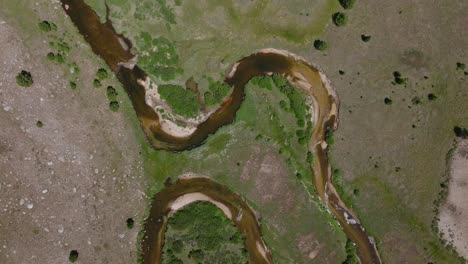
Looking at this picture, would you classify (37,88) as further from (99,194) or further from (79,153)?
(99,194)

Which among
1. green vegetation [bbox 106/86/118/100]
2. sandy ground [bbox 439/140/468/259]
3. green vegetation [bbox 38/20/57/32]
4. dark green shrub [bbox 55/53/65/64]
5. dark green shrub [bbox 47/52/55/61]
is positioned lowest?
sandy ground [bbox 439/140/468/259]

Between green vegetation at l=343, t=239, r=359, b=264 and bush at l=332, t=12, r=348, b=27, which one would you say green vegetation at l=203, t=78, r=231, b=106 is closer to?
bush at l=332, t=12, r=348, b=27

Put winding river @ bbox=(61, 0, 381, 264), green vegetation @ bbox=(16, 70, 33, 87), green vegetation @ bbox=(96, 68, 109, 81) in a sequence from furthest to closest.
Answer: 1. winding river @ bbox=(61, 0, 381, 264)
2. green vegetation @ bbox=(96, 68, 109, 81)
3. green vegetation @ bbox=(16, 70, 33, 87)

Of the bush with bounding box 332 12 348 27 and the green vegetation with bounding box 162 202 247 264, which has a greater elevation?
the bush with bounding box 332 12 348 27

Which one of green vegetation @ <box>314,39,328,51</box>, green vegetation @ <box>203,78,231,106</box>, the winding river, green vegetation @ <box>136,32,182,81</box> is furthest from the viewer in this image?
green vegetation @ <box>314,39,328,51</box>

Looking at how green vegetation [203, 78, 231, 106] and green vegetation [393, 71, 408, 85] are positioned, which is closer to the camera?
green vegetation [203, 78, 231, 106]

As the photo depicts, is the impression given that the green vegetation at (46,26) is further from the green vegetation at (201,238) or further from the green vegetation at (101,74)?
the green vegetation at (201,238)

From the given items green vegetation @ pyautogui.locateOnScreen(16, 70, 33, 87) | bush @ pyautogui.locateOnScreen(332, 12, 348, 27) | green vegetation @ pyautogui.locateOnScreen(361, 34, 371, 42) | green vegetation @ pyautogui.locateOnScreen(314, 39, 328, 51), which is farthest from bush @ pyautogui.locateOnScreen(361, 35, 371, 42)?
green vegetation @ pyautogui.locateOnScreen(16, 70, 33, 87)

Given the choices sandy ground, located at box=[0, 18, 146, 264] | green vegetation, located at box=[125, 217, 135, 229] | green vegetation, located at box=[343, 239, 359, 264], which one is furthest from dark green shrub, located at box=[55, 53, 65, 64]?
green vegetation, located at box=[343, 239, 359, 264]
